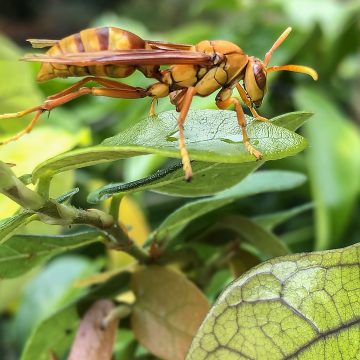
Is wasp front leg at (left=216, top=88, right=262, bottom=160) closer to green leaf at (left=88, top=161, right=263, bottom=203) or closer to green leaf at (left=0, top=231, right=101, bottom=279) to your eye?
green leaf at (left=88, top=161, right=263, bottom=203)

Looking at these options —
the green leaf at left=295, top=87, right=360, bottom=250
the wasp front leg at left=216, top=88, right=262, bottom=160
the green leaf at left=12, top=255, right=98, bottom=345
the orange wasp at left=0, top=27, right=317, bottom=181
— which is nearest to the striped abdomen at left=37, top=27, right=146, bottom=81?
the orange wasp at left=0, top=27, right=317, bottom=181

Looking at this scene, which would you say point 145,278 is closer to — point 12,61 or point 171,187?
point 171,187

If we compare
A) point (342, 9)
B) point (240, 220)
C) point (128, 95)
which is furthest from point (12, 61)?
point (342, 9)

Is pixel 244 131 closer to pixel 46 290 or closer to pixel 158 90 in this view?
pixel 158 90

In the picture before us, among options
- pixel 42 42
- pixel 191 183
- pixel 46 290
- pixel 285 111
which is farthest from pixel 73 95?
pixel 285 111

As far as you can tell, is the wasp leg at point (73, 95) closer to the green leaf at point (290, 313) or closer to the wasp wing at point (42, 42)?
the wasp wing at point (42, 42)
